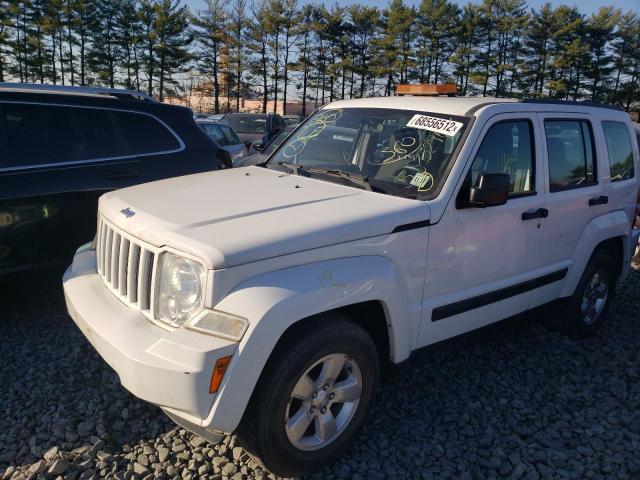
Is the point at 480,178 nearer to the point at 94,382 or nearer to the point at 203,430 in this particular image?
the point at 203,430

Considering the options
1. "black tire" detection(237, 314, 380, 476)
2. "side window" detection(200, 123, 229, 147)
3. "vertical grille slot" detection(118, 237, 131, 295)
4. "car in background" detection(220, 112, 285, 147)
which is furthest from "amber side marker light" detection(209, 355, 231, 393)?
"car in background" detection(220, 112, 285, 147)

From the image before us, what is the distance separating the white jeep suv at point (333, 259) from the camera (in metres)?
2.38

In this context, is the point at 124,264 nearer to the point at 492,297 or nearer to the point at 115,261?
the point at 115,261

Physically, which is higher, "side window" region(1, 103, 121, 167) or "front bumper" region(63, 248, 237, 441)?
"side window" region(1, 103, 121, 167)

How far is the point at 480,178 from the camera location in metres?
3.18

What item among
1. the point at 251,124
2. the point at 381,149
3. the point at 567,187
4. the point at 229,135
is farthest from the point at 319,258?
the point at 251,124

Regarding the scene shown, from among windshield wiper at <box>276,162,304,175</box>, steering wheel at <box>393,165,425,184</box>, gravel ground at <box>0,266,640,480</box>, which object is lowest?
gravel ground at <box>0,266,640,480</box>

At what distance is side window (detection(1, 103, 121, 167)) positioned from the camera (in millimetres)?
4312

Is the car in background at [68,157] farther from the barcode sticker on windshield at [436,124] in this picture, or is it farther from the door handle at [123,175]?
the barcode sticker on windshield at [436,124]

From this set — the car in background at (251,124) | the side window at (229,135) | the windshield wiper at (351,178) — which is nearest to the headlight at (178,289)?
the windshield wiper at (351,178)

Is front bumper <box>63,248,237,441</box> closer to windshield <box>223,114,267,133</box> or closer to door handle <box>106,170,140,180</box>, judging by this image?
door handle <box>106,170,140,180</box>

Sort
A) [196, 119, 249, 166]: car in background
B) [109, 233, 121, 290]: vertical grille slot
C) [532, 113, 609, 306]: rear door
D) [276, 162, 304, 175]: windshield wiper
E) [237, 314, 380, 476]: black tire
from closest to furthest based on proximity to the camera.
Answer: [237, 314, 380, 476]: black tire < [109, 233, 121, 290]: vertical grille slot < [276, 162, 304, 175]: windshield wiper < [532, 113, 609, 306]: rear door < [196, 119, 249, 166]: car in background

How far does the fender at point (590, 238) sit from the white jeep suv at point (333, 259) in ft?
0.06

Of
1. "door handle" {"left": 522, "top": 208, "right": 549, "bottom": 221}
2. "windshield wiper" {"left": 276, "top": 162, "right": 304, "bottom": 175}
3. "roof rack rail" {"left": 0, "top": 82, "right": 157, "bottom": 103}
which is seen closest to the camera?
"door handle" {"left": 522, "top": 208, "right": 549, "bottom": 221}
